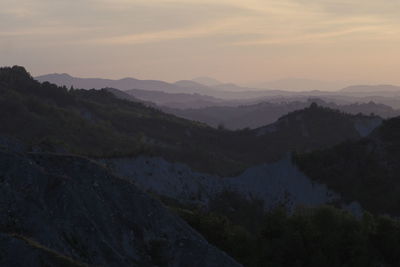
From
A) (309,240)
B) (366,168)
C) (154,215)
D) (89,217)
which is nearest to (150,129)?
(366,168)

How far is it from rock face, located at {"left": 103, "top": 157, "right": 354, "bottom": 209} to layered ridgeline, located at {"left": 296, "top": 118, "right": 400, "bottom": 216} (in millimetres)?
1571

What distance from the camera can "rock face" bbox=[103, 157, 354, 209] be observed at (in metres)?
64.1

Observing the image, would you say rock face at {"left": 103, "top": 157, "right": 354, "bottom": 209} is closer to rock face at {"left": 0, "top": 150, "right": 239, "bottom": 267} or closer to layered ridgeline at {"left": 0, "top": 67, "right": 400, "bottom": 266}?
layered ridgeline at {"left": 0, "top": 67, "right": 400, "bottom": 266}

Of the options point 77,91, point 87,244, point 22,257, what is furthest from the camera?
point 77,91

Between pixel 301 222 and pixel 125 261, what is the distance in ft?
51.5

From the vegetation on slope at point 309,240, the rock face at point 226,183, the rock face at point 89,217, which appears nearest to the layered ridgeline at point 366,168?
the rock face at point 226,183

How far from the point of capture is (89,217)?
28.0 m

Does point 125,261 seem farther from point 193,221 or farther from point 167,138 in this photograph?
point 167,138

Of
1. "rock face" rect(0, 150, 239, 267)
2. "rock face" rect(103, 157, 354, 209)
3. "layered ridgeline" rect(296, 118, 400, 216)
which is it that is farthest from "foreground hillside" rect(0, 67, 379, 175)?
"rock face" rect(0, 150, 239, 267)

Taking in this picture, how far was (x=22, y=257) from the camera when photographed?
20.2m

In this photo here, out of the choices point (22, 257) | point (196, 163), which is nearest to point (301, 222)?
point (22, 257)

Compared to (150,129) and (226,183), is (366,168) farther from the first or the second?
(150,129)

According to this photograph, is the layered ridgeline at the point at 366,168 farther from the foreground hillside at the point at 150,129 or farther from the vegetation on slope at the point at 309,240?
the foreground hillside at the point at 150,129

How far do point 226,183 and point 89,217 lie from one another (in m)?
41.6
